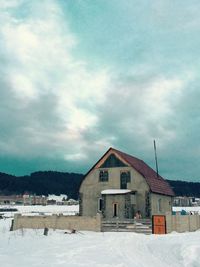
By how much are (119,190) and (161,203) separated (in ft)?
19.8

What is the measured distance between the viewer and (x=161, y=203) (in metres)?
42.3

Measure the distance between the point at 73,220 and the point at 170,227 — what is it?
26.7ft

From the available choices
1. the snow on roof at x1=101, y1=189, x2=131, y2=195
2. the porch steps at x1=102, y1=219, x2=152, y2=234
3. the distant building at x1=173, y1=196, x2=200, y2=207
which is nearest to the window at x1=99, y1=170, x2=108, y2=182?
the snow on roof at x1=101, y1=189, x2=131, y2=195

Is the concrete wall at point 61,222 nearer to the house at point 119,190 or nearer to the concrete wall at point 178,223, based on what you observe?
the concrete wall at point 178,223

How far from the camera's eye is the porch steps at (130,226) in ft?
98.5

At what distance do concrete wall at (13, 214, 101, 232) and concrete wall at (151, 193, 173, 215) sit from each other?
1086cm

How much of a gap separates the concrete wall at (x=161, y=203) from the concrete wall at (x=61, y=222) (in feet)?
35.6

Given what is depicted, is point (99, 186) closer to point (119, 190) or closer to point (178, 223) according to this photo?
point (119, 190)

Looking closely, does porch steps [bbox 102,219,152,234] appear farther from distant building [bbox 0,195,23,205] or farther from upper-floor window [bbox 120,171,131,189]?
distant building [bbox 0,195,23,205]

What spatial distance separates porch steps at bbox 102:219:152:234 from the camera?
30009 mm

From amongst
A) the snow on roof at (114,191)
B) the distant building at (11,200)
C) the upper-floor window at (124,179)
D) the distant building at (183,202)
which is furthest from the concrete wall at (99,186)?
the distant building at (11,200)

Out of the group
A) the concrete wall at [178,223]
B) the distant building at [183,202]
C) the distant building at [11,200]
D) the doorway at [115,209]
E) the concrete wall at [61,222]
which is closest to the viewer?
the concrete wall at [178,223]

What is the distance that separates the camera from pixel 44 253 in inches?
640

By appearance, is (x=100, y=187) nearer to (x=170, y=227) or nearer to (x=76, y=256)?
(x=170, y=227)
